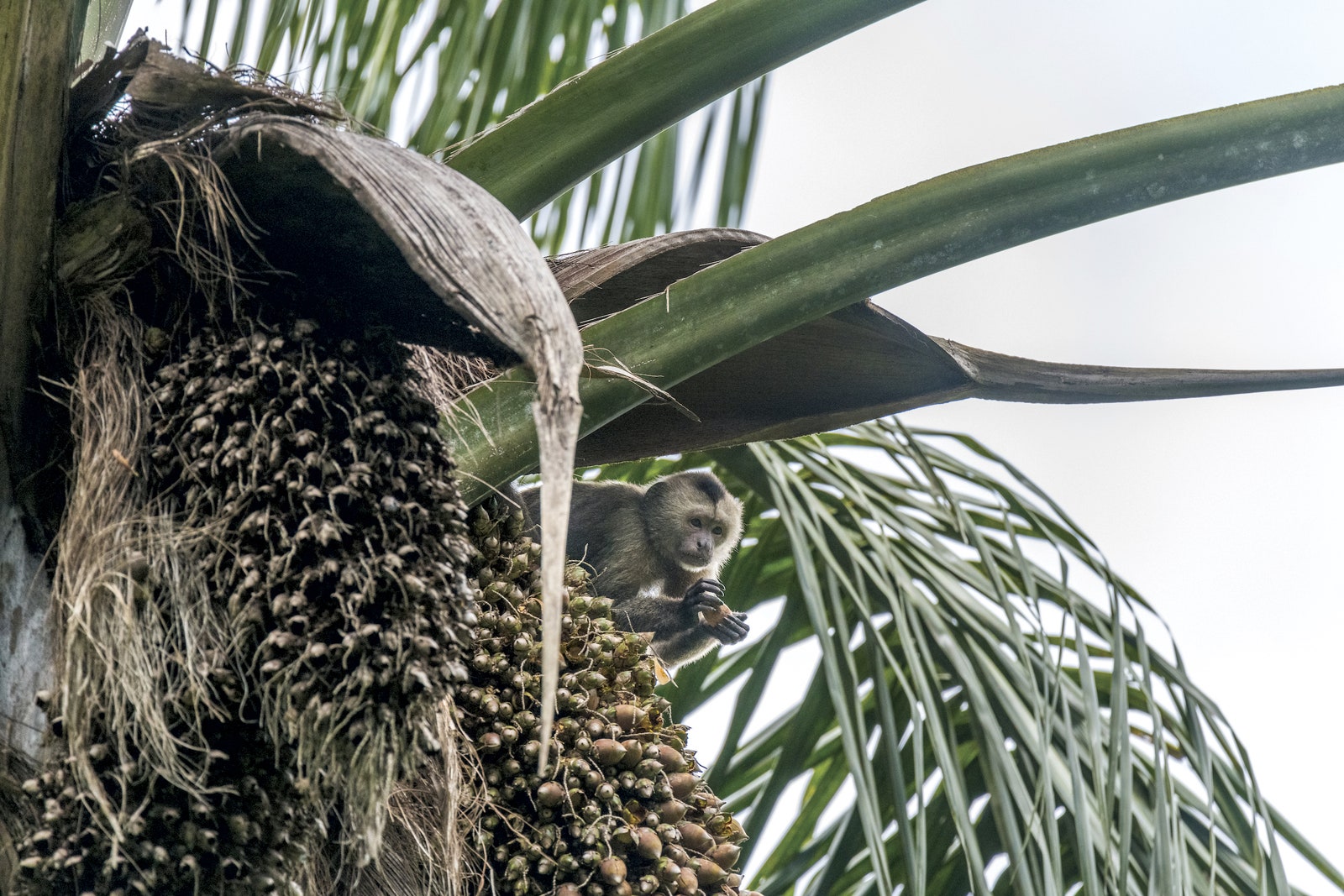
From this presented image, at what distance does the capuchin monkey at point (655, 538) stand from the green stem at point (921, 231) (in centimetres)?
225

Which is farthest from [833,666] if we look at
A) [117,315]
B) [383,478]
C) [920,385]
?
[117,315]

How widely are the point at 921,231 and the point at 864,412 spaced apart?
45 centimetres

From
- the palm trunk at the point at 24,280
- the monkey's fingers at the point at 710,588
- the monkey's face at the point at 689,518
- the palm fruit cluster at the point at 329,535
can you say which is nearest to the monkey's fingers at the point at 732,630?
the monkey's fingers at the point at 710,588

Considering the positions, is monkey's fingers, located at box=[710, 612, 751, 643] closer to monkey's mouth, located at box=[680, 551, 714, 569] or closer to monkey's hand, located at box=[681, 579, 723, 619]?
monkey's hand, located at box=[681, 579, 723, 619]

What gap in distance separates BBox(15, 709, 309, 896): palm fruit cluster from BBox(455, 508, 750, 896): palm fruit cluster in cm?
41

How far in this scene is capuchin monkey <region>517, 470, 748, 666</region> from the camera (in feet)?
13.5

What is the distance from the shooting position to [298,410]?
4.30 ft

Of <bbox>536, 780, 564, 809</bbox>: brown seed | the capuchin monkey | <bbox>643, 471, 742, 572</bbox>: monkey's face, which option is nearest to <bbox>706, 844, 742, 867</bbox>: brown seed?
<bbox>536, 780, 564, 809</bbox>: brown seed

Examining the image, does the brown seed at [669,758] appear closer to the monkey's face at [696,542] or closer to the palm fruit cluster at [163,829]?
the palm fruit cluster at [163,829]

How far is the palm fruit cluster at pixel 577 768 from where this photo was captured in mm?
1691

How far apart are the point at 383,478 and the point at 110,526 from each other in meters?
0.29

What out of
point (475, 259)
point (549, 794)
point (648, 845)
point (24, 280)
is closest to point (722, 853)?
point (648, 845)

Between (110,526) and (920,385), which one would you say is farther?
(920,385)

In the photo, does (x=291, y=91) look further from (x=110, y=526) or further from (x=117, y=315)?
(x=110, y=526)
